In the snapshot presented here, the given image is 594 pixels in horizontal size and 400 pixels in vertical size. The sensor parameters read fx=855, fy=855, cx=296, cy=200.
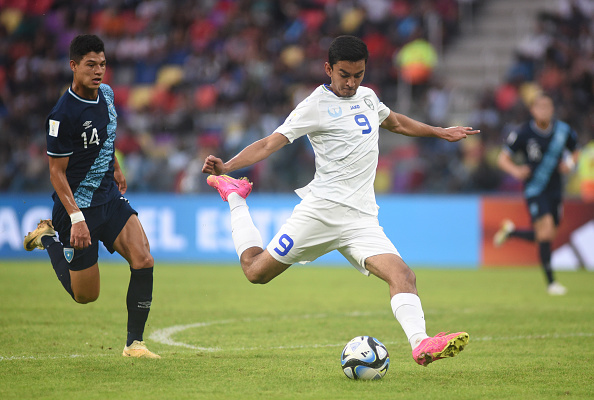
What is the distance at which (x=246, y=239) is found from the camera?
671 centimetres

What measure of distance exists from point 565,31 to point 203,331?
1426cm

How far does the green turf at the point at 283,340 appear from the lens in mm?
5613

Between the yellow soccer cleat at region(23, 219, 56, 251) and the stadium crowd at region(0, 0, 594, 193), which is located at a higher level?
the stadium crowd at region(0, 0, 594, 193)

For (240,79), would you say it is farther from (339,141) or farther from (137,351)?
(339,141)

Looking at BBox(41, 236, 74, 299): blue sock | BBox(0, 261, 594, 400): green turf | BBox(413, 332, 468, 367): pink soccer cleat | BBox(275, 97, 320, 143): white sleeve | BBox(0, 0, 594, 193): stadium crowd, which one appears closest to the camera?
BBox(413, 332, 468, 367): pink soccer cleat

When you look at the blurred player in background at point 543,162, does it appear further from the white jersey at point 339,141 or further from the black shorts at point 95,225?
the black shorts at point 95,225

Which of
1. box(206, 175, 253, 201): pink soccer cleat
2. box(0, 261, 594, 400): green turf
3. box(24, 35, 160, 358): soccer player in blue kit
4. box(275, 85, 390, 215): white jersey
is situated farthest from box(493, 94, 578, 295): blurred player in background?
box(24, 35, 160, 358): soccer player in blue kit

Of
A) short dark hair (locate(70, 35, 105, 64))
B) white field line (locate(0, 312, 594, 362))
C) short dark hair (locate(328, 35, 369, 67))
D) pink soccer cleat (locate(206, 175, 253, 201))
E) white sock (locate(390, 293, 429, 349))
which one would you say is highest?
short dark hair (locate(70, 35, 105, 64))

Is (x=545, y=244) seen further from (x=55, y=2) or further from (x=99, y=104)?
(x=55, y=2)

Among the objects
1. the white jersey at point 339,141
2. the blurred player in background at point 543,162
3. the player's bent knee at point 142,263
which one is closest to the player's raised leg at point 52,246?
the player's bent knee at point 142,263

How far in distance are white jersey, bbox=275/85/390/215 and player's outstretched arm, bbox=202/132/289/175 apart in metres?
0.10

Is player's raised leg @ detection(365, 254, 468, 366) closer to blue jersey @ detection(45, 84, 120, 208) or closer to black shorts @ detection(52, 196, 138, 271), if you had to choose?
black shorts @ detection(52, 196, 138, 271)

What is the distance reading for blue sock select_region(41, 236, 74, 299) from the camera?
272 inches

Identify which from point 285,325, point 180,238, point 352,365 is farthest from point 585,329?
point 180,238
